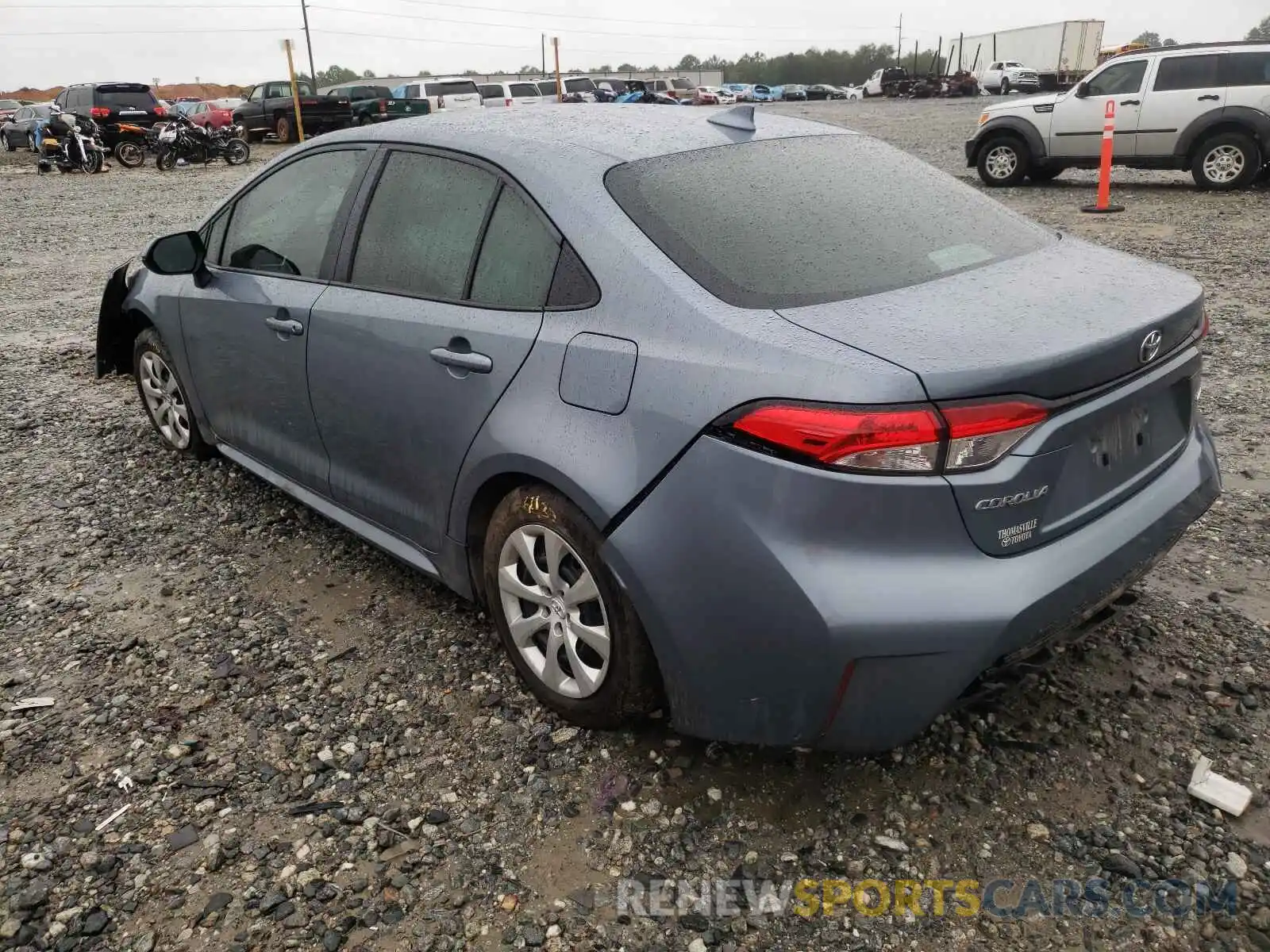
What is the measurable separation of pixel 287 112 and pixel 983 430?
28708 millimetres

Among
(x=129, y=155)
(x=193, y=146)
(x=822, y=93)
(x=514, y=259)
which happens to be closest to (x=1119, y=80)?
(x=514, y=259)

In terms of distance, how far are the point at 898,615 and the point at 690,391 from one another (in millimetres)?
639

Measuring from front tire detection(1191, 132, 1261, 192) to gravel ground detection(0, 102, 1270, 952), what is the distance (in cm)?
1030

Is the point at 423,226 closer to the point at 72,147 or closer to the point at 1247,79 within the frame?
the point at 1247,79

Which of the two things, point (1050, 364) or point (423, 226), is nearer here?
point (1050, 364)

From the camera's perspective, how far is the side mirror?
379 cm

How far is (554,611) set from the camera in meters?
2.62

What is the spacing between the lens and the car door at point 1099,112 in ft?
41.4

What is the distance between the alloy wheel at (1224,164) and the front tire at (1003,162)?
85.2 inches

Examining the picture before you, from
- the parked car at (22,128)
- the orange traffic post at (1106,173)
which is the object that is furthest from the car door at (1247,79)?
the parked car at (22,128)

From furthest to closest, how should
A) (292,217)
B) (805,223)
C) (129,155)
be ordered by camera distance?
(129,155)
(292,217)
(805,223)

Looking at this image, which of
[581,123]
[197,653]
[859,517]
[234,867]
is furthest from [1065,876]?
[197,653]

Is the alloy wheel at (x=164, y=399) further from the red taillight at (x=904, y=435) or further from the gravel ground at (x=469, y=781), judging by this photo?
the red taillight at (x=904, y=435)

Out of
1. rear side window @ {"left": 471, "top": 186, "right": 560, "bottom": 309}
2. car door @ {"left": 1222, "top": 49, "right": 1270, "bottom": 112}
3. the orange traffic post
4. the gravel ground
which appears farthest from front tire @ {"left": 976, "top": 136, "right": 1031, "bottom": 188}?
rear side window @ {"left": 471, "top": 186, "right": 560, "bottom": 309}
